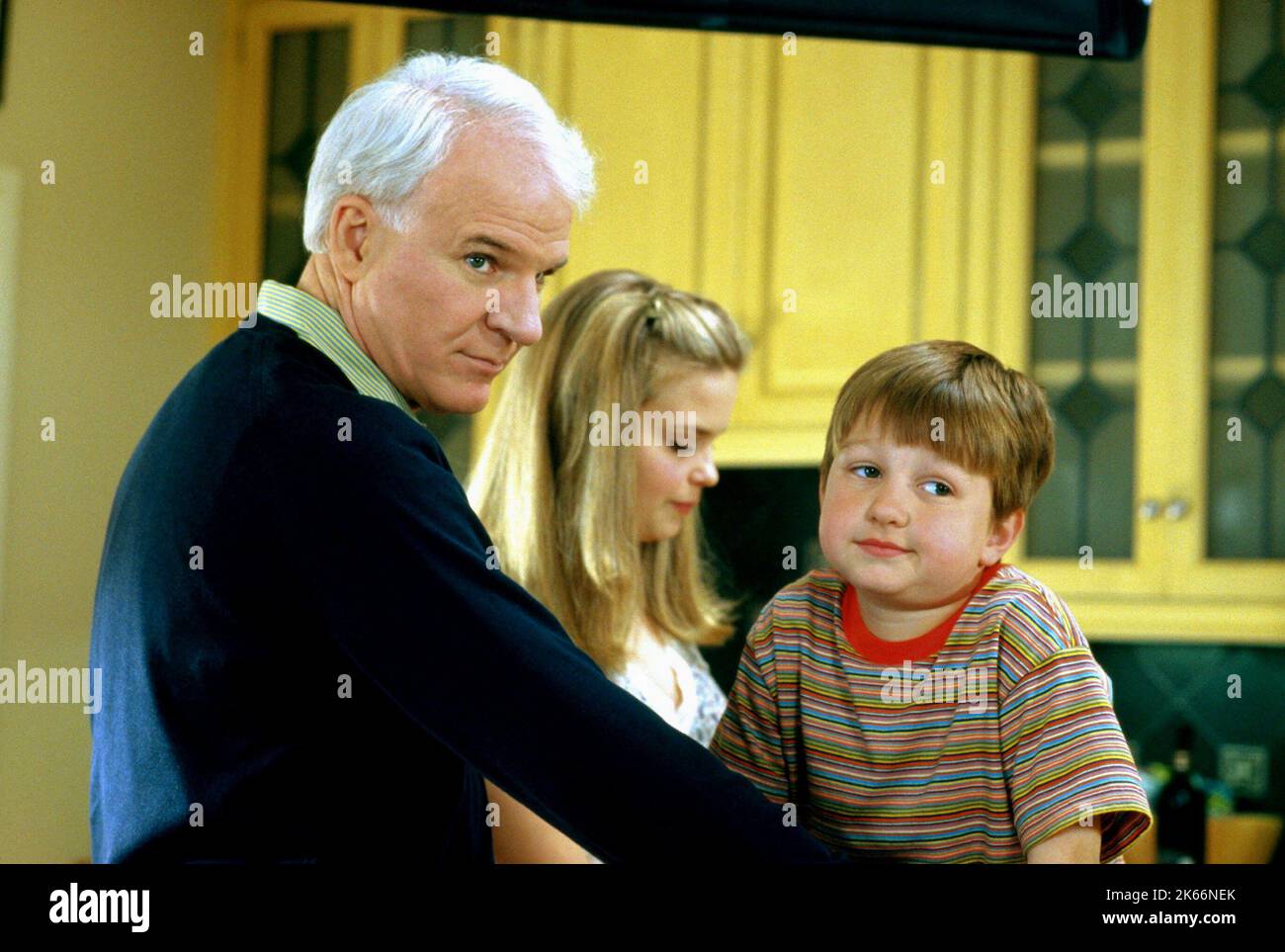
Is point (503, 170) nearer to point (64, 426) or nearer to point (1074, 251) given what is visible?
point (1074, 251)

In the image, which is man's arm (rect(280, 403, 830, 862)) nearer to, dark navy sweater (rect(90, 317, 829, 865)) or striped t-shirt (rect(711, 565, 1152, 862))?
dark navy sweater (rect(90, 317, 829, 865))

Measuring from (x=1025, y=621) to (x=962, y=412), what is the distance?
0.48 feet

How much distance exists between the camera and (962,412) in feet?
3.40

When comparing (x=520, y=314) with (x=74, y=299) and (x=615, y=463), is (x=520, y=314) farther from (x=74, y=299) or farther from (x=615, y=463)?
(x=74, y=299)

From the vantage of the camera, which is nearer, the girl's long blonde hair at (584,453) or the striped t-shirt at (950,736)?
the striped t-shirt at (950,736)

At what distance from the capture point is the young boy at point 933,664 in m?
0.96

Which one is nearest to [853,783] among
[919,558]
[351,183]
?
[919,558]

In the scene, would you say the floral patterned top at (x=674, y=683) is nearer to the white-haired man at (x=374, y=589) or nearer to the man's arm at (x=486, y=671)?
the white-haired man at (x=374, y=589)

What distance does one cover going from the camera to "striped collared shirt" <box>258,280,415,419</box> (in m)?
0.93

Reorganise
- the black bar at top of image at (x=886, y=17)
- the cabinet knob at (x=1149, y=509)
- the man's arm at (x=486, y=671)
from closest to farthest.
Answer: the man's arm at (x=486, y=671) < the black bar at top of image at (x=886, y=17) < the cabinet knob at (x=1149, y=509)

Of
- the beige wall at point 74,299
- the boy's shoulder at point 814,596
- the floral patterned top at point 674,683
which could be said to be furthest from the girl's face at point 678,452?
the beige wall at point 74,299

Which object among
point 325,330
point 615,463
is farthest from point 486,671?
point 615,463

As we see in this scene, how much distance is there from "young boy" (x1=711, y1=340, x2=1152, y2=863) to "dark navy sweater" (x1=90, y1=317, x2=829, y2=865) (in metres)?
0.25

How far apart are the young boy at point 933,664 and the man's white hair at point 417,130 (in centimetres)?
28
